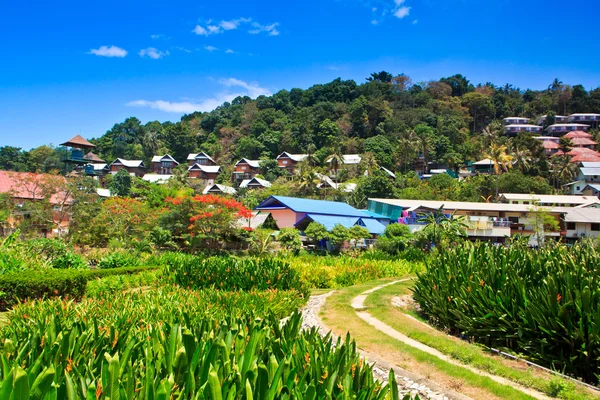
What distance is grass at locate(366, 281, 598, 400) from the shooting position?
21.9ft

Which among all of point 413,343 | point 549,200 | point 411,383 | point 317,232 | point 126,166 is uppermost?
point 126,166

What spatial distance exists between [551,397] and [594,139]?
3822 inches

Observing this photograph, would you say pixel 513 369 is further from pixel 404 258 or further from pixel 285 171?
A: pixel 285 171

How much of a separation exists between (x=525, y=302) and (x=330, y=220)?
89.5 ft

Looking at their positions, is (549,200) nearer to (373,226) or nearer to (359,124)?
(373,226)

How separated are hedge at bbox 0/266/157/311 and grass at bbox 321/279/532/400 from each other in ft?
24.7

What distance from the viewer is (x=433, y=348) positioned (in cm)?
873

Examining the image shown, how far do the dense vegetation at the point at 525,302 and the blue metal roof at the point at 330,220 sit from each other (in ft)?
73.6

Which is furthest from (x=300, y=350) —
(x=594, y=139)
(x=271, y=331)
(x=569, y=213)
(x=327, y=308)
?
(x=594, y=139)

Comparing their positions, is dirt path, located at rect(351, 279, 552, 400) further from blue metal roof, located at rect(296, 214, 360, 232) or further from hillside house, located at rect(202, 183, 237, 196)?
hillside house, located at rect(202, 183, 237, 196)

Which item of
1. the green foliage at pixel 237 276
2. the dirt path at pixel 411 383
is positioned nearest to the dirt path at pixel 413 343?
A: the dirt path at pixel 411 383

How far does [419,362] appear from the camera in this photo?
7.86 metres

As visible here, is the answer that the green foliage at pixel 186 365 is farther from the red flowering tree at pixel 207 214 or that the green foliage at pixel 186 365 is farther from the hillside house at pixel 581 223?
the hillside house at pixel 581 223

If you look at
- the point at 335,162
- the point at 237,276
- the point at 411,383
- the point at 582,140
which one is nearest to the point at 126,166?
the point at 335,162
